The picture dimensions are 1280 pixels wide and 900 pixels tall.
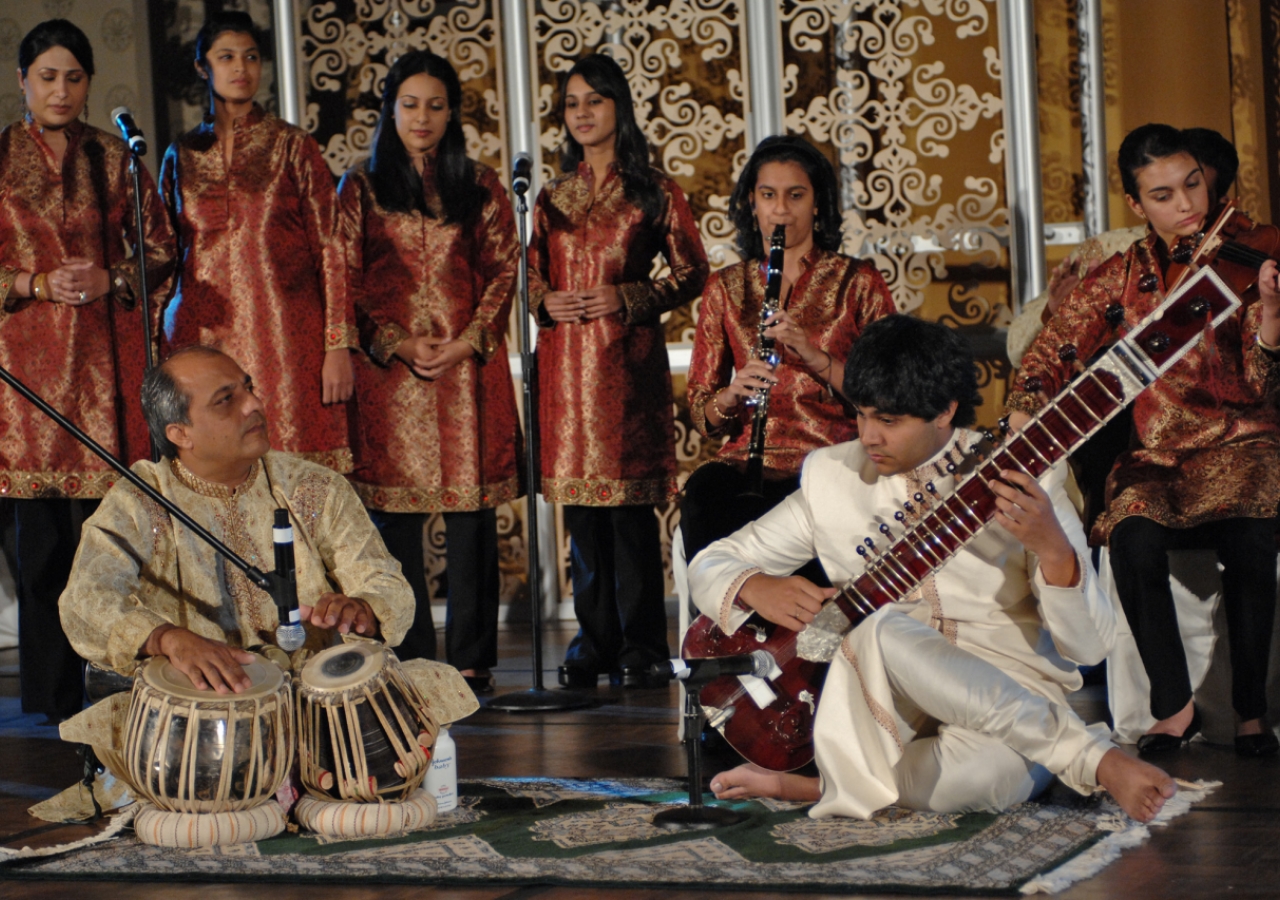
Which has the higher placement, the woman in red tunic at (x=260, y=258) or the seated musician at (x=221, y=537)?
the woman in red tunic at (x=260, y=258)

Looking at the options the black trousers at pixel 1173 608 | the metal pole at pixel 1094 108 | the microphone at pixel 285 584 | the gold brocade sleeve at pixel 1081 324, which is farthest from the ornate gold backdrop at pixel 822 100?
the microphone at pixel 285 584

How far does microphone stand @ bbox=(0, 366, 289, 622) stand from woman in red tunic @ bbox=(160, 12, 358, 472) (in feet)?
5.37

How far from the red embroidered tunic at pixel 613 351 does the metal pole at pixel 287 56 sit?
79.2 inches

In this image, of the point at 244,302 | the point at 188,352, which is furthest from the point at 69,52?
the point at 188,352

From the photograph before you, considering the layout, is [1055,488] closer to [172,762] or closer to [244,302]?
[172,762]

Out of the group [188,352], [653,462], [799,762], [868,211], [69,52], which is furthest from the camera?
[868,211]

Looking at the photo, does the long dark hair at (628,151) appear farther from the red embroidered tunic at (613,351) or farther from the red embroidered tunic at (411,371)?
the red embroidered tunic at (411,371)

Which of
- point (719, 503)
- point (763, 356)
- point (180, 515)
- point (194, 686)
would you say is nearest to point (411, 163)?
point (763, 356)

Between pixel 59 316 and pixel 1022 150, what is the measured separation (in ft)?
11.7

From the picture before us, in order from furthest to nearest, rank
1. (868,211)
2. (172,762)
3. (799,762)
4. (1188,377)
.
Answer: (868,211) < (1188,377) < (799,762) < (172,762)

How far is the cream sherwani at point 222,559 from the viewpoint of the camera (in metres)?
3.30

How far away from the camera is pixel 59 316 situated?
4742mm

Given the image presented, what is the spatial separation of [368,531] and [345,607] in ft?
0.85

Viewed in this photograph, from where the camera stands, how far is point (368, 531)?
353 centimetres
